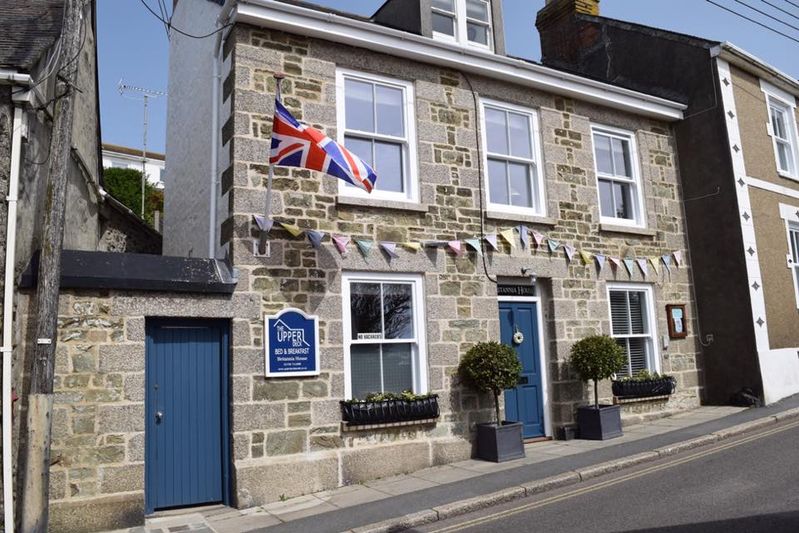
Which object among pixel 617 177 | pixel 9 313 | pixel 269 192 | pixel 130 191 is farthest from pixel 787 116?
pixel 130 191

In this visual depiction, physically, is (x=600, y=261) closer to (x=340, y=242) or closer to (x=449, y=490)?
(x=340, y=242)

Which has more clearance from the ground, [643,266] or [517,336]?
[643,266]

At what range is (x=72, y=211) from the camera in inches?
378

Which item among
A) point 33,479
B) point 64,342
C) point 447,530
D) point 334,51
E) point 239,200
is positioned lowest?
point 447,530

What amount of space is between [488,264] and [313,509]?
458cm

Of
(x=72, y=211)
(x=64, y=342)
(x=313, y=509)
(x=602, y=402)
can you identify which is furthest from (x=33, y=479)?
(x=602, y=402)

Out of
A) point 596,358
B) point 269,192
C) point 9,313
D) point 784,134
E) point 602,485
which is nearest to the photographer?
point 9,313

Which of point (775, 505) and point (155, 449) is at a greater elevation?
point (155, 449)

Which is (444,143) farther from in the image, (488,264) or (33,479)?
(33,479)

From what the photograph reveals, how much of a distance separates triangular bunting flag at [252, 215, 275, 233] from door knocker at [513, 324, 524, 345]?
4.44 meters

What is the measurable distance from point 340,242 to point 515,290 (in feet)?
11.2

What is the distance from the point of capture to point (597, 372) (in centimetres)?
1012

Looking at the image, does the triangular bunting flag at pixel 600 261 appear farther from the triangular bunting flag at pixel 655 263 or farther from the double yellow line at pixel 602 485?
the double yellow line at pixel 602 485

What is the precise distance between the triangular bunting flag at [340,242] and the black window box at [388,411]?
2.03 m
